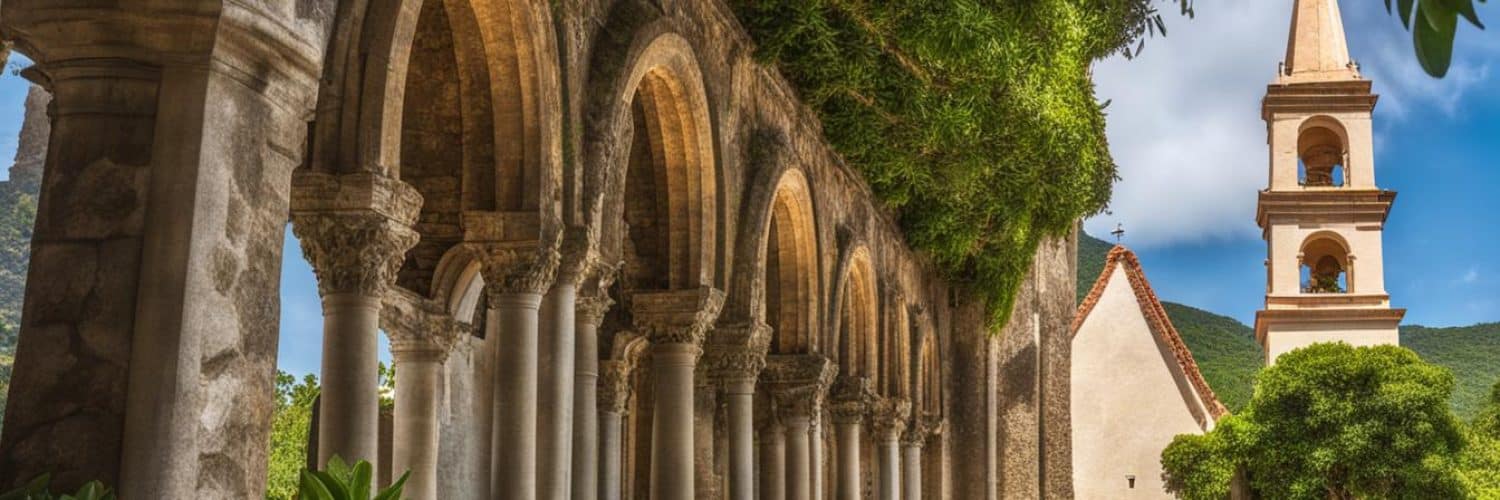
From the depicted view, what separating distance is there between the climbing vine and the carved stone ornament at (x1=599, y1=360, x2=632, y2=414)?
364cm

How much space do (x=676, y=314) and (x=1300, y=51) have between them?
4323 cm

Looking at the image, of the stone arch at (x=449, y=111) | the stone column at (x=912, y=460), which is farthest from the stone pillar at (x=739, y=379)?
the stone column at (x=912, y=460)

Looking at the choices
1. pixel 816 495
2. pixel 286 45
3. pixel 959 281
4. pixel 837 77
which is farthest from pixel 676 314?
pixel 959 281

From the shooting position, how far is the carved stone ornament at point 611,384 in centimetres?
1962

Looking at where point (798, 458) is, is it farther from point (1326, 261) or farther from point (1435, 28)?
point (1326, 261)

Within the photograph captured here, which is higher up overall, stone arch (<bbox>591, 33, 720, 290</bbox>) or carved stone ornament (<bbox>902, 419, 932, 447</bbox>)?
stone arch (<bbox>591, 33, 720, 290</bbox>)

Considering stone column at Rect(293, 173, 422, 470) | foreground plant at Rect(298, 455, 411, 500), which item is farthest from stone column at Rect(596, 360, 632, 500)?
foreground plant at Rect(298, 455, 411, 500)

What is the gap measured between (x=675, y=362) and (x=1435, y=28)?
528 inches

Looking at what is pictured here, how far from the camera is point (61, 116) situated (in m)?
5.96

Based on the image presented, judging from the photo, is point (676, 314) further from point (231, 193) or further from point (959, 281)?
point (959, 281)

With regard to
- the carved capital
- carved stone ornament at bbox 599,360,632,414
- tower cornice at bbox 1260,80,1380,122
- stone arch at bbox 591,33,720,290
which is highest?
tower cornice at bbox 1260,80,1380,122

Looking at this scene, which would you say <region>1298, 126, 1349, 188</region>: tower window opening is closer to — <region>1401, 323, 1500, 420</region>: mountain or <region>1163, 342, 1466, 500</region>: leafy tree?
<region>1163, 342, 1466, 500</region>: leafy tree

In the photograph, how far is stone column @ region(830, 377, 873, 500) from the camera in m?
24.1

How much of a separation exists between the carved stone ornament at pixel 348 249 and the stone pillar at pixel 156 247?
3786 millimetres
